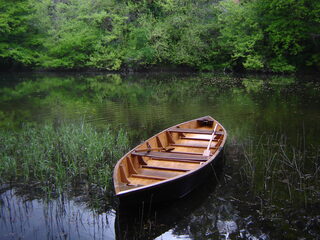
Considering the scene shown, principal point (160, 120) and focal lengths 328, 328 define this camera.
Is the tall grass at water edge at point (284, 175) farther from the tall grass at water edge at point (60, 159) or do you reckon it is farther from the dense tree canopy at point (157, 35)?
the dense tree canopy at point (157, 35)

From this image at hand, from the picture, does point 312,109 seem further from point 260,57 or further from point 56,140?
point 260,57

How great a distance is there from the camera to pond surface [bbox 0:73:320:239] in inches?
185

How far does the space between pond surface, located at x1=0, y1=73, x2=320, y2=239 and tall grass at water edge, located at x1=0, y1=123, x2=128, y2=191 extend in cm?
40

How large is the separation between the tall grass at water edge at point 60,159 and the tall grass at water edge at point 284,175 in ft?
9.01

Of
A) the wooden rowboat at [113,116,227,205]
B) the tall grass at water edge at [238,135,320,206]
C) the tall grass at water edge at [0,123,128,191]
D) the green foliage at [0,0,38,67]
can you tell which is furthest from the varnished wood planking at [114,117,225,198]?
the green foliage at [0,0,38,67]

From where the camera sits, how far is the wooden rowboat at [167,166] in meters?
4.78

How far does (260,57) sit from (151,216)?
21.9m

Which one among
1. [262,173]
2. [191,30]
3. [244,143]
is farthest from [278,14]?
[262,173]

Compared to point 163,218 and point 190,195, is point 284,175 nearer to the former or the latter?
point 190,195

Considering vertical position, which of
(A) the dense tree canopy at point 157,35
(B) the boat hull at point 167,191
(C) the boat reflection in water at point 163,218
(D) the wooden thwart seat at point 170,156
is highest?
(A) the dense tree canopy at point 157,35

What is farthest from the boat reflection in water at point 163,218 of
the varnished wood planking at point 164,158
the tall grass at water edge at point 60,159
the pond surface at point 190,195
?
the tall grass at water edge at point 60,159

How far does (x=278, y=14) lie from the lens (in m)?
23.9

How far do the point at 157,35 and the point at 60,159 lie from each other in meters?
22.3

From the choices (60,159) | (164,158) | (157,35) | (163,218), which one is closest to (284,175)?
(164,158)
